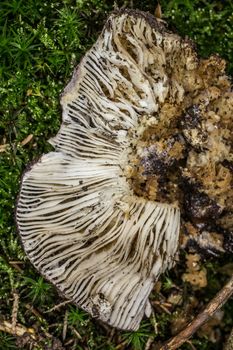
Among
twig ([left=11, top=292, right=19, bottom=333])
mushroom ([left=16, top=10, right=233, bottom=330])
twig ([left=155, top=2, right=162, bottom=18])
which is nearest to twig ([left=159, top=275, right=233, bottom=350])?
mushroom ([left=16, top=10, right=233, bottom=330])

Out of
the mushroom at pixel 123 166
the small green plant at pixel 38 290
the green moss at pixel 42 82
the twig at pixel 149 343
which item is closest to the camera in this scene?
the mushroom at pixel 123 166

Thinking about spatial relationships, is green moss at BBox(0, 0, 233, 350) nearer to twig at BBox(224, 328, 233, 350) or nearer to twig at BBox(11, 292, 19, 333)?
twig at BBox(11, 292, 19, 333)

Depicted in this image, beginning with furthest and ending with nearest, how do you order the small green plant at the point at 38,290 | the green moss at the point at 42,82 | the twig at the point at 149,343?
1. the twig at the point at 149,343
2. the small green plant at the point at 38,290
3. the green moss at the point at 42,82

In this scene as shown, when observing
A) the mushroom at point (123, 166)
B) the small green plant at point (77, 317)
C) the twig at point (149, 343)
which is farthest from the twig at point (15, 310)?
the twig at point (149, 343)

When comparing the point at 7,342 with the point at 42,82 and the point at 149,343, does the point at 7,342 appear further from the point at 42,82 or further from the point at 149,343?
the point at 42,82

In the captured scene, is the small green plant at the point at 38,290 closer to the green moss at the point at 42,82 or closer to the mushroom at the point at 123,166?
the green moss at the point at 42,82
